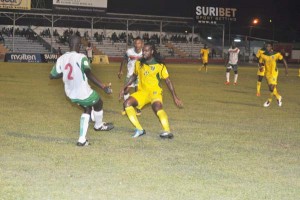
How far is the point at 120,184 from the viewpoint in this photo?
698cm

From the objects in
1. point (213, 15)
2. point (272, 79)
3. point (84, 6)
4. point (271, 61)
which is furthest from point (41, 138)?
point (213, 15)

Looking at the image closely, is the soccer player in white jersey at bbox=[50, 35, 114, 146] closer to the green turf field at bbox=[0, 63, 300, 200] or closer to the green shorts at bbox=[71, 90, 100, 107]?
the green shorts at bbox=[71, 90, 100, 107]

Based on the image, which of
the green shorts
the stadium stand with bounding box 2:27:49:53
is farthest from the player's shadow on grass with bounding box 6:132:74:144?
the stadium stand with bounding box 2:27:49:53

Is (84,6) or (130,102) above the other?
(84,6)

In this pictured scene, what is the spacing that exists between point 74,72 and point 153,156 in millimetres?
2036

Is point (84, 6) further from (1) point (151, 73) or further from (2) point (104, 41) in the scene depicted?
(1) point (151, 73)

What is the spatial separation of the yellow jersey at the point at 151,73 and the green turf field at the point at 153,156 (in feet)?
3.14

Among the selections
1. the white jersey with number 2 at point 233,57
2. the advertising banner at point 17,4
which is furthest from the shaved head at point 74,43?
the advertising banner at point 17,4

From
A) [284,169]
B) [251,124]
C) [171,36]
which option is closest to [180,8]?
[171,36]

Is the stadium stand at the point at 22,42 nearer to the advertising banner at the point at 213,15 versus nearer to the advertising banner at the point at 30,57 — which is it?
the advertising banner at the point at 30,57

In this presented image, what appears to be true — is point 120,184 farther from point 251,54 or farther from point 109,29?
point 251,54

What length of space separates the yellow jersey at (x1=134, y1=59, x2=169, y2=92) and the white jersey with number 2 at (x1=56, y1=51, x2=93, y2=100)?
4.30 ft

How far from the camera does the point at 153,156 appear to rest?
883 cm

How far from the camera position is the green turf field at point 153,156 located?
673cm
